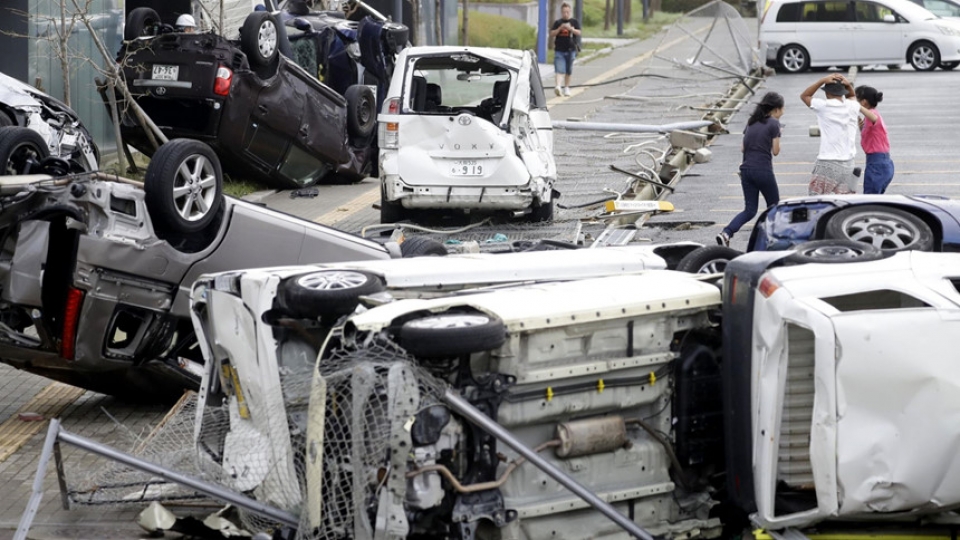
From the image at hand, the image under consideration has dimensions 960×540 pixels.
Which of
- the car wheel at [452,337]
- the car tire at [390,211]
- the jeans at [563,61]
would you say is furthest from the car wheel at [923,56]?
the car wheel at [452,337]

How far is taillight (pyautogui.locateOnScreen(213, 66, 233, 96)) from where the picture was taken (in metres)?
17.1

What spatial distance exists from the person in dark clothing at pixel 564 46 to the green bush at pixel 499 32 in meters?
9.64

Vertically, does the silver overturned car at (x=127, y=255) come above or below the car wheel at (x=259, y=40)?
below

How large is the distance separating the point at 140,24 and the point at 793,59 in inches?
829

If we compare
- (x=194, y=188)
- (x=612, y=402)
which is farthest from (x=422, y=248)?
(x=612, y=402)

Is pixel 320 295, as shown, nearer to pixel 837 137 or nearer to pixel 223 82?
pixel 837 137

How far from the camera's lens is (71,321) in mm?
9352

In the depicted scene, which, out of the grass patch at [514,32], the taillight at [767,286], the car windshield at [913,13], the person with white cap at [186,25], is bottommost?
the taillight at [767,286]

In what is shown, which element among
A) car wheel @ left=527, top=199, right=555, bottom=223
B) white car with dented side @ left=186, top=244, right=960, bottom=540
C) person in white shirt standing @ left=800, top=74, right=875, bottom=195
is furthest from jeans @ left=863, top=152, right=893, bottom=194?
white car with dented side @ left=186, top=244, right=960, bottom=540

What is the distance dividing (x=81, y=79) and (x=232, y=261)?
12064 mm

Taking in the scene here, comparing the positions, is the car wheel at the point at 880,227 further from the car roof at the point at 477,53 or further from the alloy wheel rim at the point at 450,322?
the car roof at the point at 477,53

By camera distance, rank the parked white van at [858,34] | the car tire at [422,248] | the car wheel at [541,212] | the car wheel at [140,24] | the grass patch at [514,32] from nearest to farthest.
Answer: the car tire at [422,248]
the car wheel at [541,212]
the car wheel at [140,24]
the parked white van at [858,34]
the grass patch at [514,32]

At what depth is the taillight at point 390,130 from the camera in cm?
1591

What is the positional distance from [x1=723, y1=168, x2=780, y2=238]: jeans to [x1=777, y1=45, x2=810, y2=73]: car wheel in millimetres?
21039
